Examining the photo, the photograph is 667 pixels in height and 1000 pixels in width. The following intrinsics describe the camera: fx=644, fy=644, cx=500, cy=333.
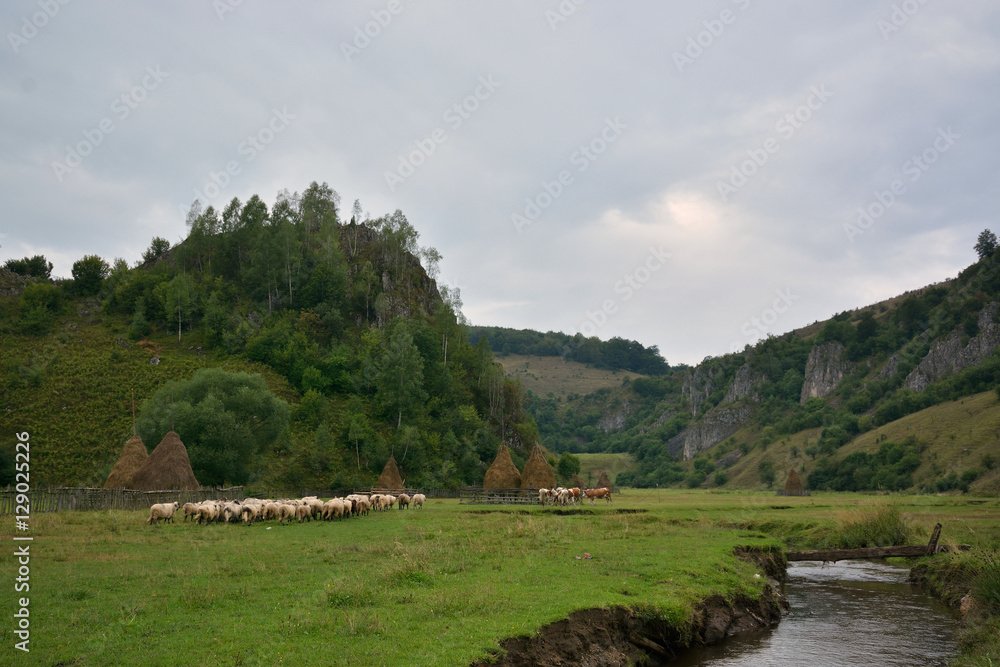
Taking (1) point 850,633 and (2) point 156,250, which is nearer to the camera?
(1) point 850,633

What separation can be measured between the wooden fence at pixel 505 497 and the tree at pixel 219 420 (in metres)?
23.0

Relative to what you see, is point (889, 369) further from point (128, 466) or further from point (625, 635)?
point (625, 635)

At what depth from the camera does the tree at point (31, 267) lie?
11644cm

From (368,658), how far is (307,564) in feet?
30.9

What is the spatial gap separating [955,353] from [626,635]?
574ft

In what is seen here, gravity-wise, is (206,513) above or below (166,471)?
below

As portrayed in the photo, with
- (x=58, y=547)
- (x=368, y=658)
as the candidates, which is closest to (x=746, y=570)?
(x=368, y=658)

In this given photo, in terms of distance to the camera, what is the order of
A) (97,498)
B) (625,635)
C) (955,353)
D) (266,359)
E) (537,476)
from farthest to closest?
1. (955,353)
2. (266,359)
3. (537,476)
4. (97,498)
5. (625,635)

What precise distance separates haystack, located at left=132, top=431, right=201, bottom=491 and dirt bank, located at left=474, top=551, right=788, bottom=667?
39.8 m

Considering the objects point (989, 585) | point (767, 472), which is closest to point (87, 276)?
point (989, 585)

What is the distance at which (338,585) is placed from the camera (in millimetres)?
15211

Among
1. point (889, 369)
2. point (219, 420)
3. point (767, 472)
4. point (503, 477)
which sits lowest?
point (767, 472)

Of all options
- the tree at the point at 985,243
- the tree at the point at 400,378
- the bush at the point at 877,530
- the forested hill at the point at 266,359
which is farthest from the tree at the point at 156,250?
the tree at the point at 985,243

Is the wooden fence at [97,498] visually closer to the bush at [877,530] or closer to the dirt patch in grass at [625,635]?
the dirt patch in grass at [625,635]
